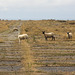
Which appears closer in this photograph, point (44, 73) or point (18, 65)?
point (44, 73)

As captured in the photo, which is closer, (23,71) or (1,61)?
(23,71)

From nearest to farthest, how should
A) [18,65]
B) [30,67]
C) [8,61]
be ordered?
[30,67], [18,65], [8,61]

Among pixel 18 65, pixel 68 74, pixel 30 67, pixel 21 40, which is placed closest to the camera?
pixel 68 74

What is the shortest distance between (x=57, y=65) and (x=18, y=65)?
86.7 inches

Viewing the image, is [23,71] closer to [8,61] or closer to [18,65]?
[18,65]

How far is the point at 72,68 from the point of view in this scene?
35.5 feet

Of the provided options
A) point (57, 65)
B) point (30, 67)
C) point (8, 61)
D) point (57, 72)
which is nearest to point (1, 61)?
point (8, 61)

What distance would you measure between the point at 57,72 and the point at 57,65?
1.73 metres

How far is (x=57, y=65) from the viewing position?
11.5 meters

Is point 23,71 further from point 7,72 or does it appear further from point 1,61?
point 1,61

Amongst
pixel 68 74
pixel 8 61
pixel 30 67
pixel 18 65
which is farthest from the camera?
pixel 8 61

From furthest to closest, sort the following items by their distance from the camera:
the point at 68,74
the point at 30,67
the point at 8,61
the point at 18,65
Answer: the point at 8,61, the point at 18,65, the point at 30,67, the point at 68,74

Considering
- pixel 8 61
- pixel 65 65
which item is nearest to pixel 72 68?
pixel 65 65

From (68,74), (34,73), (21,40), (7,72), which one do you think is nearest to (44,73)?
(34,73)
